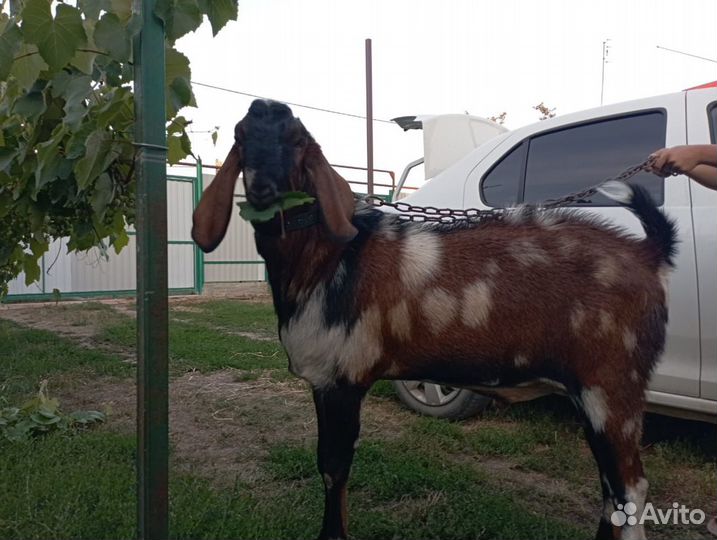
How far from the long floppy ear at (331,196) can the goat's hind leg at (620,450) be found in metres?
0.94

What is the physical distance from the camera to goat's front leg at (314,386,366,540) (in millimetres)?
2102

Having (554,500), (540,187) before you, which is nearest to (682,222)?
(540,187)

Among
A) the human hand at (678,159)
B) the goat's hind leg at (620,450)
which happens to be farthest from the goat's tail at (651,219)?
the goat's hind leg at (620,450)

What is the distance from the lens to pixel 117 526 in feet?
8.19

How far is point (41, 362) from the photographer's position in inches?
219

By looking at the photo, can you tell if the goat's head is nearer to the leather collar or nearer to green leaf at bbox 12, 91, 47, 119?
the leather collar

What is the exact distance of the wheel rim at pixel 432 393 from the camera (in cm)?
406

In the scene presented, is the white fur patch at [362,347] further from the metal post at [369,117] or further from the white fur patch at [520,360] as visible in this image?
the metal post at [369,117]

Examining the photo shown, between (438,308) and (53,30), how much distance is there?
1.50m

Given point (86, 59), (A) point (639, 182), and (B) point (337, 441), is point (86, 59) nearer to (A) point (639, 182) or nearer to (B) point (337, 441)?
(B) point (337, 441)

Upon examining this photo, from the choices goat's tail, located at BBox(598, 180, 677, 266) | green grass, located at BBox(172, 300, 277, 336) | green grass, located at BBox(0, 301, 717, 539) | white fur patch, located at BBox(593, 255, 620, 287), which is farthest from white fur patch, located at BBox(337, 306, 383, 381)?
green grass, located at BBox(172, 300, 277, 336)

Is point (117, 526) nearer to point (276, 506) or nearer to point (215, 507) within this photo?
point (215, 507)

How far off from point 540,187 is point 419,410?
5.36 feet

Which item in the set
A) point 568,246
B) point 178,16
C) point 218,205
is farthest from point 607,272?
point 178,16
